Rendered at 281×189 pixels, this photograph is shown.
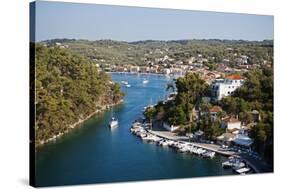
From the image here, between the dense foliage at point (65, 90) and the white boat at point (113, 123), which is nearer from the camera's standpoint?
the dense foliage at point (65, 90)

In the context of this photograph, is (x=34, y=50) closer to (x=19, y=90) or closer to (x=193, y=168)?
(x=19, y=90)

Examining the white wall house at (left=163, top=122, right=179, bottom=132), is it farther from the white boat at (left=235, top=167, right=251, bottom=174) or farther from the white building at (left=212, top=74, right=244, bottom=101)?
the white boat at (left=235, top=167, right=251, bottom=174)

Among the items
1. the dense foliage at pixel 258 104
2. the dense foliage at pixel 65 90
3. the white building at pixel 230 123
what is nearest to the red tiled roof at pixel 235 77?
the dense foliage at pixel 258 104

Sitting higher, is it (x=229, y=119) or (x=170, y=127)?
(x=229, y=119)

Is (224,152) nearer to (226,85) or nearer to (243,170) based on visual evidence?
(243,170)

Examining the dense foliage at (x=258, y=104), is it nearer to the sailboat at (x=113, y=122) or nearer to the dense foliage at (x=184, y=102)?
the dense foliage at (x=184, y=102)

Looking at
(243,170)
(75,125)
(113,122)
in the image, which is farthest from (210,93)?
(75,125)

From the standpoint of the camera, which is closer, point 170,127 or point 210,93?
point 170,127
